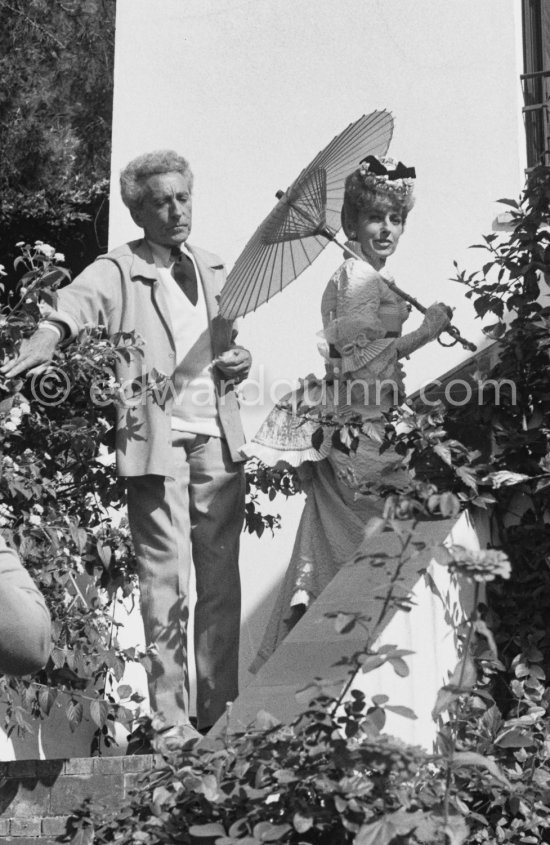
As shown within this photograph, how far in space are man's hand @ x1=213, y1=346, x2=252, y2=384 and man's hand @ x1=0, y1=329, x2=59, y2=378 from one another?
552mm

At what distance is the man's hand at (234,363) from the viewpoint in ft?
17.1

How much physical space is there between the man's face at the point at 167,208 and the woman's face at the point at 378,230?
0.60 meters

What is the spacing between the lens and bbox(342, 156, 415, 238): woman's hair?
5.29 meters

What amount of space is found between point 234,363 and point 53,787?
1.70 m

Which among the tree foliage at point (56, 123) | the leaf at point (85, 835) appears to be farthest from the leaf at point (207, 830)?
the tree foliage at point (56, 123)

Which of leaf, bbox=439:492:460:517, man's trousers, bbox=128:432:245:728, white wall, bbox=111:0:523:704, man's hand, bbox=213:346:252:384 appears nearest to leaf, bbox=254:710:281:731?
leaf, bbox=439:492:460:517

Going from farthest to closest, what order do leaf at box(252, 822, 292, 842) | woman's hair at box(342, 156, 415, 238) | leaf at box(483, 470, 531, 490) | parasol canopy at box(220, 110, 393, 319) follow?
woman's hair at box(342, 156, 415, 238) < parasol canopy at box(220, 110, 393, 319) < leaf at box(483, 470, 531, 490) < leaf at box(252, 822, 292, 842)

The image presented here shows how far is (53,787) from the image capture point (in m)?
4.04

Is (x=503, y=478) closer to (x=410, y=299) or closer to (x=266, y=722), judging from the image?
(x=410, y=299)

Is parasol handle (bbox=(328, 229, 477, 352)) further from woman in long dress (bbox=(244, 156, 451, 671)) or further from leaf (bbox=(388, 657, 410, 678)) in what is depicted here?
leaf (bbox=(388, 657, 410, 678))

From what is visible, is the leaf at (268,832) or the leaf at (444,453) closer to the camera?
the leaf at (268,832)

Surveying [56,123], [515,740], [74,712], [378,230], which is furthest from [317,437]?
[56,123]

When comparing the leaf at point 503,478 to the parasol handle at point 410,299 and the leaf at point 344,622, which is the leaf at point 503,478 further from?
the leaf at point 344,622

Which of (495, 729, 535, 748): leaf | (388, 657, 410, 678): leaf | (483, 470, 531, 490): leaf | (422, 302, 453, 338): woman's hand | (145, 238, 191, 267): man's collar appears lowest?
(495, 729, 535, 748): leaf
